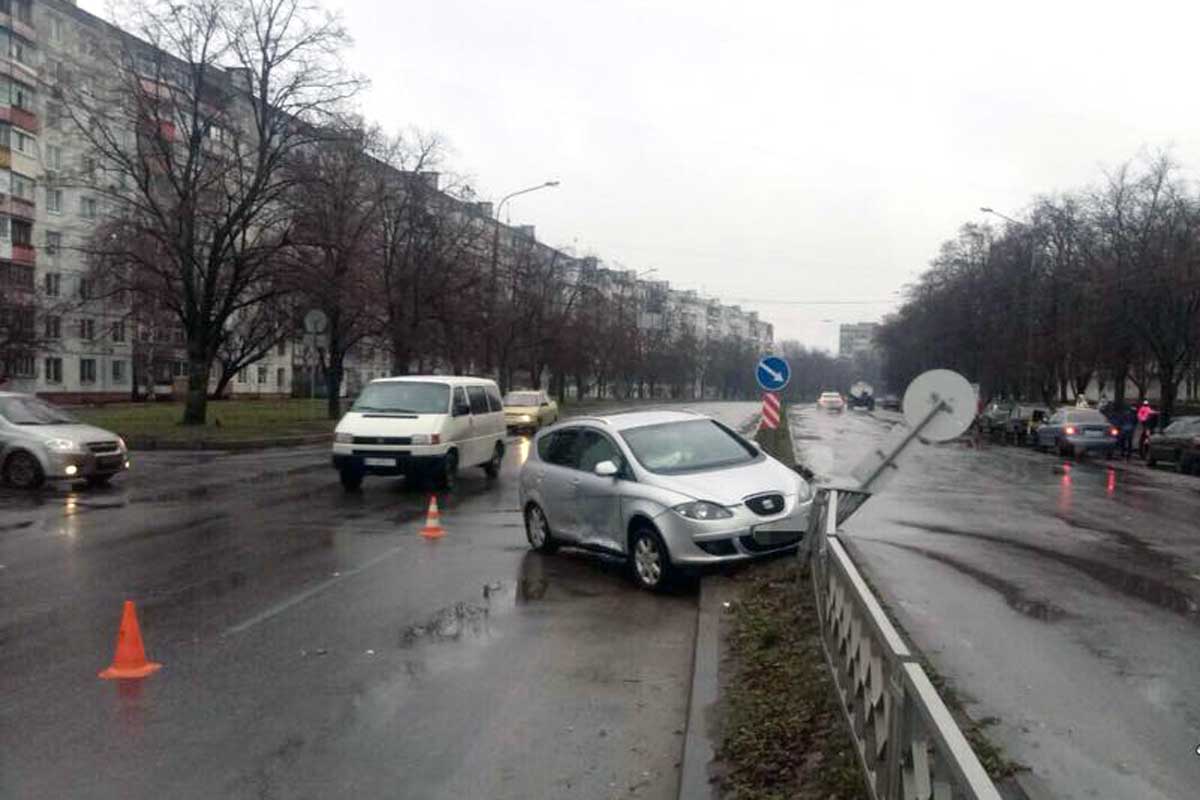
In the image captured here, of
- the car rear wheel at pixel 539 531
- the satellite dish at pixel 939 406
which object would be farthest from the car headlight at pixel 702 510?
the car rear wheel at pixel 539 531

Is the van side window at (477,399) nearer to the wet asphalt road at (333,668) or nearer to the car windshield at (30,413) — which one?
the wet asphalt road at (333,668)

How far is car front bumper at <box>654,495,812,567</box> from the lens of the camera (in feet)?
27.8

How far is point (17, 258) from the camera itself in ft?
186

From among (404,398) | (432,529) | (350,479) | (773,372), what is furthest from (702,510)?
(773,372)

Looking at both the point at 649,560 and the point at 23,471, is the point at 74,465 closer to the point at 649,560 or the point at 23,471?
the point at 23,471

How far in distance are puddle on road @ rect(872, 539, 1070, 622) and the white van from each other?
314 inches

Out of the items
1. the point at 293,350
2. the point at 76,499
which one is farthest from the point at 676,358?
the point at 76,499

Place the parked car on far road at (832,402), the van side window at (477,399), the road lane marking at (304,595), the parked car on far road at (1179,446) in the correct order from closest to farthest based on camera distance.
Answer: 1. the road lane marking at (304,595)
2. the van side window at (477,399)
3. the parked car on far road at (1179,446)
4. the parked car on far road at (832,402)

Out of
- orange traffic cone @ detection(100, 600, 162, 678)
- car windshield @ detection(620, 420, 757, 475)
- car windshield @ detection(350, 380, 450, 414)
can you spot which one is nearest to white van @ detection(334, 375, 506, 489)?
car windshield @ detection(350, 380, 450, 414)

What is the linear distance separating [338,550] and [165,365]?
6244 cm

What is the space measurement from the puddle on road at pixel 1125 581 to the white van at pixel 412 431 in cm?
814

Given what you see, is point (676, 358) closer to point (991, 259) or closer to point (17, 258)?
point (991, 259)

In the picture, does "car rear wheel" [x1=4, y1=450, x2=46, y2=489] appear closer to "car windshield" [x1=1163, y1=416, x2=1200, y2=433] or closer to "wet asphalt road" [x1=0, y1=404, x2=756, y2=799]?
"wet asphalt road" [x1=0, y1=404, x2=756, y2=799]

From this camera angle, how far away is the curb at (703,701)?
4.30 m
